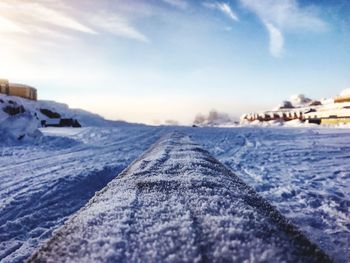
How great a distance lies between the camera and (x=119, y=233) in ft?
4.04

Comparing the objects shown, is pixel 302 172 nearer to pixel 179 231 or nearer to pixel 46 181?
pixel 46 181

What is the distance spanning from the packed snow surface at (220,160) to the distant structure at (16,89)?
16507 mm

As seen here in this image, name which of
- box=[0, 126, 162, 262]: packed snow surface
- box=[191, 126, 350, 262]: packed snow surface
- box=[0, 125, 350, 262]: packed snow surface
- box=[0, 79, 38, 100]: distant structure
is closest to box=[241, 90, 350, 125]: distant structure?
box=[191, 126, 350, 262]: packed snow surface

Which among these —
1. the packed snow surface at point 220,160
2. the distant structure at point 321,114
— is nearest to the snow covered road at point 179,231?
the packed snow surface at point 220,160

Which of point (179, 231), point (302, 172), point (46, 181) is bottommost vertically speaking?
point (46, 181)

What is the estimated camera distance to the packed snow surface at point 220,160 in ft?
9.56

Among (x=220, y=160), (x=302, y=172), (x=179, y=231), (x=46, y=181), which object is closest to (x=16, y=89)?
(x=220, y=160)

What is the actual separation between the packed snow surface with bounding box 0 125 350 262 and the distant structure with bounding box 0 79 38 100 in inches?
650

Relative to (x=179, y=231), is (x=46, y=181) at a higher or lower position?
lower

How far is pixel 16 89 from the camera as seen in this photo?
25.1 m

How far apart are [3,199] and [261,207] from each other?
3100mm

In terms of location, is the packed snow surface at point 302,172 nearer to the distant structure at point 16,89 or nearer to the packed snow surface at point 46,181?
the packed snow surface at point 46,181

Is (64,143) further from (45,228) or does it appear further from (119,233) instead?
(119,233)

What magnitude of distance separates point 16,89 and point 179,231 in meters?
26.2
